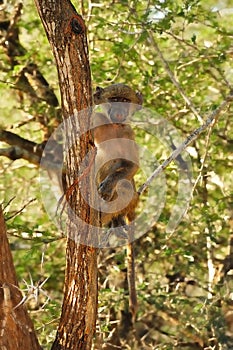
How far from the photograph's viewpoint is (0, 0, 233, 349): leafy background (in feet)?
20.1

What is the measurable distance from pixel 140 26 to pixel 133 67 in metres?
1.44

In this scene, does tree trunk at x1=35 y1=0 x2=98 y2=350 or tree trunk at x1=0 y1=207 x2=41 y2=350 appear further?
tree trunk at x1=35 y1=0 x2=98 y2=350

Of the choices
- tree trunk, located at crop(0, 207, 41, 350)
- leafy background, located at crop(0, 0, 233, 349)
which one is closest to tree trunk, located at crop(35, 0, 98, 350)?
tree trunk, located at crop(0, 207, 41, 350)

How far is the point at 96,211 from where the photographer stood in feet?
11.6

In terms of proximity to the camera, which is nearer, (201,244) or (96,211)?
(96,211)

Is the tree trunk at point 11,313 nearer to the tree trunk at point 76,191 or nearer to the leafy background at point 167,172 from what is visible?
the tree trunk at point 76,191

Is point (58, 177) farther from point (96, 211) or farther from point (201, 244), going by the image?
point (96, 211)

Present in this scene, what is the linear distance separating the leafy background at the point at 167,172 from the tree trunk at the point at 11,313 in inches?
95.8

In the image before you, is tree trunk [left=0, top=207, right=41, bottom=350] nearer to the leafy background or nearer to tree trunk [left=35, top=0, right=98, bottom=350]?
tree trunk [left=35, top=0, right=98, bottom=350]

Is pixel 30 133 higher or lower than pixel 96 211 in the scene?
higher

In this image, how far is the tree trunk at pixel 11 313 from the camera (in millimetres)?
3279

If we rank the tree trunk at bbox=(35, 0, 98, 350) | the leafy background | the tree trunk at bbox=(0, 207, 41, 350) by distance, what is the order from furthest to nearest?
the leafy background < the tree trunk at bbox=(35, 0, 98, 350) < the tree trunk at bbox=(0, 207, 41, 350)

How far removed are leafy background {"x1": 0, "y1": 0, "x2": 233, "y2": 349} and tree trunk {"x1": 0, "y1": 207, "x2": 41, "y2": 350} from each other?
2432mm

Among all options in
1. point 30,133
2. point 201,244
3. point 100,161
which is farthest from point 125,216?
point 30,133
